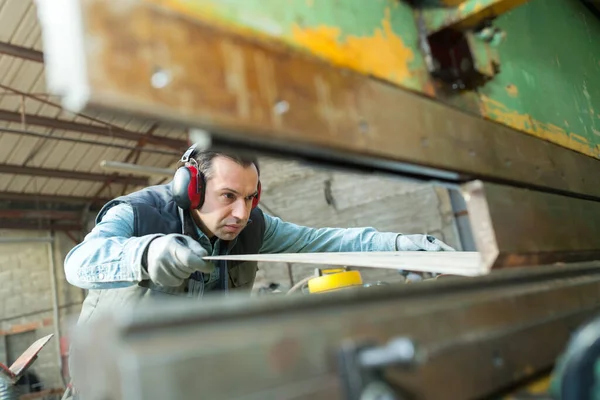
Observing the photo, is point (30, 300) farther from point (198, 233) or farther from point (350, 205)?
point (198, 233)

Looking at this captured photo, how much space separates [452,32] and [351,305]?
1.72 feet

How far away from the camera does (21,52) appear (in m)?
4.88

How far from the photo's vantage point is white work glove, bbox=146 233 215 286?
3.66 ft

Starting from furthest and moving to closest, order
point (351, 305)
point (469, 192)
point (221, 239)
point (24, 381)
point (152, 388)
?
point (24, 381), point (221, 239), point (469, 192), point (351, 305), point (152, 388)

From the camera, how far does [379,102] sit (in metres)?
0.69

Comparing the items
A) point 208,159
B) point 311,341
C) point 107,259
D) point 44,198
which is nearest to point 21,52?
point 44,198

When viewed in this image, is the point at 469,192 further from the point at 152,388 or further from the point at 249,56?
the point at 152,388

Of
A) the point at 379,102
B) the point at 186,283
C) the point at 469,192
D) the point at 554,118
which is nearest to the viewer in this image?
the point at 379,102

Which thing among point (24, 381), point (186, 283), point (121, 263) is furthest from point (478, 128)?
point (24, 381)

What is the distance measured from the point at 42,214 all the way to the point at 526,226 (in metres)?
7.43

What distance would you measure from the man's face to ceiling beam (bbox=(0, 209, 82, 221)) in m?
6.11

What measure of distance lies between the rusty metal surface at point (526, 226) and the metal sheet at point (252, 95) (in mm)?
56

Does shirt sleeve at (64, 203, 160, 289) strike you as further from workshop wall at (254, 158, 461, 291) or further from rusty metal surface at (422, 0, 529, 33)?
workshop wall at (254, 158, 461, 291)

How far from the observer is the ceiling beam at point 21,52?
15.7ft
